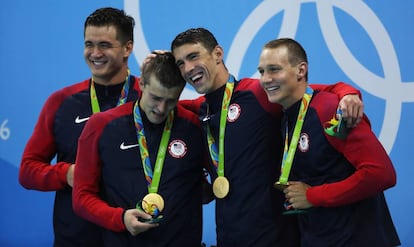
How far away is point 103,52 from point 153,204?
900mm

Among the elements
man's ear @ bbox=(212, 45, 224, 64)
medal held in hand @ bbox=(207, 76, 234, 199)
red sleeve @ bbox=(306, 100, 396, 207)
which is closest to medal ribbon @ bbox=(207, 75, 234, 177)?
medal held in hand @ bbox=(207, 76, 234, 199)

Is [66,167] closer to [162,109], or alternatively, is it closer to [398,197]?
[162,109]

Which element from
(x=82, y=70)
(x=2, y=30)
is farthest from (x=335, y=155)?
(x=2, y=30)

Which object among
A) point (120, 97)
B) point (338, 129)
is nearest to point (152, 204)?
point (120, 97)

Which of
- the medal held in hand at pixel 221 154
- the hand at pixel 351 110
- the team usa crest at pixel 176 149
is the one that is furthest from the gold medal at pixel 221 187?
the hand at pixel 351 110

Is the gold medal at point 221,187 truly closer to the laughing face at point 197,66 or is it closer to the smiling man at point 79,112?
the laughing face at point 197,66

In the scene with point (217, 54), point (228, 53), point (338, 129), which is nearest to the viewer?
point (338, 129)

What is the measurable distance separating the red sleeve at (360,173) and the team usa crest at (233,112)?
0.49 meters

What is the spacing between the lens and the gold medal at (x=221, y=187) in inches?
116

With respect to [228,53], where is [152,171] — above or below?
below

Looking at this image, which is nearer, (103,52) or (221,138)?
(221,138)

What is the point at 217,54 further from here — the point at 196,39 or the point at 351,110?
the point at 351,110

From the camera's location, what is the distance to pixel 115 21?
11.1 ft

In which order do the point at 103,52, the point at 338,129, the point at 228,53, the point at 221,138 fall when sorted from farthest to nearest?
the point at 228,53
the point at 103,52
the point at 221,138
the point at 338,129
